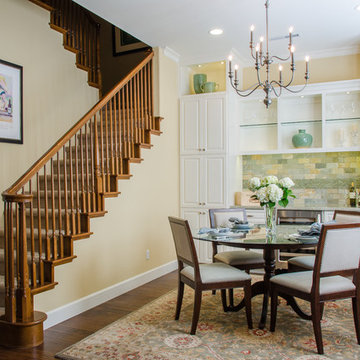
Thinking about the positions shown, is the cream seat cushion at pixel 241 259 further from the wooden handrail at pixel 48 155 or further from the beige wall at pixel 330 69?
the beige wall at pixel 330 69

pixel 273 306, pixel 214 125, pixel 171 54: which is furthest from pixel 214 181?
pixel 273 306

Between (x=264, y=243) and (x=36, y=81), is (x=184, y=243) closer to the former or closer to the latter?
(x=264, y=243)

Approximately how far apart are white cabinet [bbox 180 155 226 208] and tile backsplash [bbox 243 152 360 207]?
781mm

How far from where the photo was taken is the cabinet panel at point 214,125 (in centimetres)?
575


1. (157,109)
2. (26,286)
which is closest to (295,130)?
(157,109)

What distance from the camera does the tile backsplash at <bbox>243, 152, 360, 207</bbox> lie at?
18.4 feet

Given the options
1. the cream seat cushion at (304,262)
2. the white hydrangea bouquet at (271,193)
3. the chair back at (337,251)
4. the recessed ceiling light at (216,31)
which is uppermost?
the recessed ceiling light at (216,31)

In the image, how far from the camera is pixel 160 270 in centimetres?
538

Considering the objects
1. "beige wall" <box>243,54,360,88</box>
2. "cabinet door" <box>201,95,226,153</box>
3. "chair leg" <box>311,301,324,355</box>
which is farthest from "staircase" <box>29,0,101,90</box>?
A: "chair leg" <box>311,301,324,355</box>

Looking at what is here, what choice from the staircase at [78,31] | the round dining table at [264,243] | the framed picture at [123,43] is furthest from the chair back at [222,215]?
the framed picture at [123,43]

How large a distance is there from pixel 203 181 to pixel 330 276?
9.96 ft

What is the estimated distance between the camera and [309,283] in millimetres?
3000

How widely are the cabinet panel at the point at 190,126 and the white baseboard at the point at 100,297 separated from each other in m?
1.70

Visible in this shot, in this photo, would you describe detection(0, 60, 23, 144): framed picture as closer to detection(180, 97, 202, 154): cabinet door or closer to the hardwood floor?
the hardwood floor
